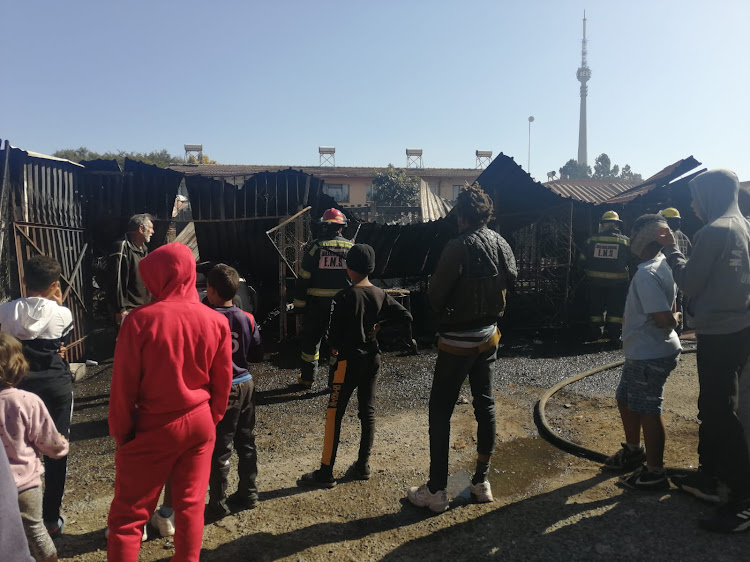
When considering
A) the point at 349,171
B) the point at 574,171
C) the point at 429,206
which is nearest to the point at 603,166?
the point at 574,171

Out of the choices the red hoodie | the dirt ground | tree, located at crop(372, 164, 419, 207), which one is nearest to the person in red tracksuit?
the red hoodie

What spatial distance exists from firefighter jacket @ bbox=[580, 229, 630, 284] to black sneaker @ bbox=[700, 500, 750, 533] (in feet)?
18.8

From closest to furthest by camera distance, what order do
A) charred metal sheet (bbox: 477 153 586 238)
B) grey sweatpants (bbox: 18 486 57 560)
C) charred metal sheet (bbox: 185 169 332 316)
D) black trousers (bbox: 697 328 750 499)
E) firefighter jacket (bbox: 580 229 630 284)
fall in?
grey sweatpants (bbox: 18 486 57 560) < black trousers (bbox: 697 328 750 499) < firefighter jacket (bbox: 580 229 630 284) < charred metal sheet (bbox: 185 169 332 316) < charred metal sheet (bbox: 477 153 586 238)

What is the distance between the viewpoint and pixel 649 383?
3277 mm

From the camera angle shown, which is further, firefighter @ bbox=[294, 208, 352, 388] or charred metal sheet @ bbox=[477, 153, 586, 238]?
charred metal sheet @ bbox=[477, 153, 586, 238]

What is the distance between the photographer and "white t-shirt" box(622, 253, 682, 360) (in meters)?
3.24

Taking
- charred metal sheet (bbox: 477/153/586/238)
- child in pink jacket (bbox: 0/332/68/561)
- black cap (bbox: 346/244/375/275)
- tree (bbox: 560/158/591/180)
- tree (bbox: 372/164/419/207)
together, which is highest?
tree (bbox: 560/158/591/180)

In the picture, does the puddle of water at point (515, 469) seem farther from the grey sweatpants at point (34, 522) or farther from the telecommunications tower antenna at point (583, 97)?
the telecommunications tower antenna at point (583, 97)

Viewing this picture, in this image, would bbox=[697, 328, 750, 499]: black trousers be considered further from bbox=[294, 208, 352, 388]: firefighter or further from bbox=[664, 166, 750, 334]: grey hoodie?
bbox=[294, 208, 352, 388]: firefighter

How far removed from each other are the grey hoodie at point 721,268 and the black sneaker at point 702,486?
3.20 feet

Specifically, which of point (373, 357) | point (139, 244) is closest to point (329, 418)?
point (373, 357)

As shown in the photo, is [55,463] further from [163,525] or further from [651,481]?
[651,481]

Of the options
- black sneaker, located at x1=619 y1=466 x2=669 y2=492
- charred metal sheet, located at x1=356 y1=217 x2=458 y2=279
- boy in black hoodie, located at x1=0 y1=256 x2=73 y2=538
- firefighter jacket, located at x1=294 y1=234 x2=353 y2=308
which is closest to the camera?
boy in black hoodie, located at x1=0 y1=256 x2=73 y2=538

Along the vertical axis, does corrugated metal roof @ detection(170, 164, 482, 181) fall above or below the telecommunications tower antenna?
below
